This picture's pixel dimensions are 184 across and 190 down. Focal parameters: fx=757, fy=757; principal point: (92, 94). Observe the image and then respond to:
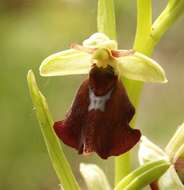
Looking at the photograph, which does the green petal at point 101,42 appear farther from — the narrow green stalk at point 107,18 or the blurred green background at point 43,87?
the blurred green background at point 43,87

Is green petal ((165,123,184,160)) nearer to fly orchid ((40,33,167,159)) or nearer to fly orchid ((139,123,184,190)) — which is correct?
fly orchid ((139,123,184,190))

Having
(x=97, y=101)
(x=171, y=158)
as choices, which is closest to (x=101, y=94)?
(x=97, y=101)

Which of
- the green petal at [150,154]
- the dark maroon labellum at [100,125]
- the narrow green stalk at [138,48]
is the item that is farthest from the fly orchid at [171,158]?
the dark maroon labellum at [100,125]

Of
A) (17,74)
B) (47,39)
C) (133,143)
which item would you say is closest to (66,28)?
(47,39)

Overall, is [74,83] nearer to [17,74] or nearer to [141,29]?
[17,74]

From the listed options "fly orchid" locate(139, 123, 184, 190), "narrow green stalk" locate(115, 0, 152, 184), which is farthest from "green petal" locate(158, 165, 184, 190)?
"narrow green stalk" locate(115, 0, 152, 184)

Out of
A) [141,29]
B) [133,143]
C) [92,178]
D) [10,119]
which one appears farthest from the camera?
[10,119]

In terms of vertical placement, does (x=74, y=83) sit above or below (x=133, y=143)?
below
